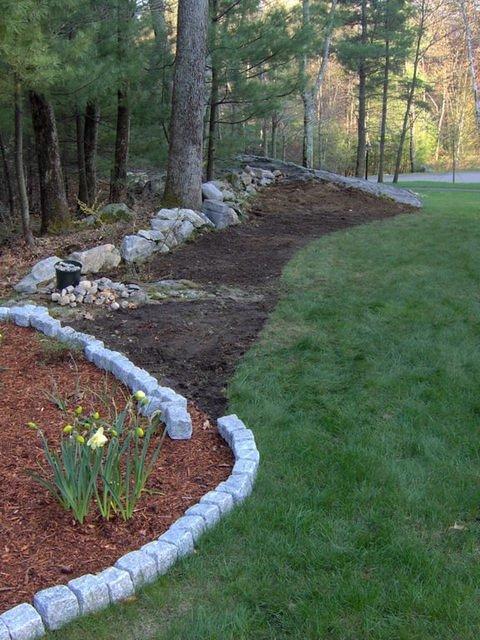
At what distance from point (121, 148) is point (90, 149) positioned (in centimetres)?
82

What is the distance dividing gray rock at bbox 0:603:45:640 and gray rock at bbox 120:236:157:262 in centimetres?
486

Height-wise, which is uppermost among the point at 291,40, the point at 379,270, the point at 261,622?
the point at 291,40

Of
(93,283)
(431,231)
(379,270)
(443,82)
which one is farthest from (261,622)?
(443,82)

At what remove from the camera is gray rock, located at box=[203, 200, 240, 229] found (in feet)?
27.8

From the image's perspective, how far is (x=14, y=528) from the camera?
222cm

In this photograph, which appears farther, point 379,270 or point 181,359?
point 379,270

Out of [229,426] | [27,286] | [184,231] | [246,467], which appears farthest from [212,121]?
[246,467]

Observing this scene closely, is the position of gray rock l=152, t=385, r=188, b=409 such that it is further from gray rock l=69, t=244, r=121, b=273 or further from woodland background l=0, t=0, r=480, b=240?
woodland background l=0, t=0, r=480, b=240

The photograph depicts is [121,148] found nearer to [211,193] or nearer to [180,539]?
[211,193]

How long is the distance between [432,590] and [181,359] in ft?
7.89

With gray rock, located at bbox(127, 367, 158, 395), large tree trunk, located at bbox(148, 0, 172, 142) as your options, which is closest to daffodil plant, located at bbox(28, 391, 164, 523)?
gray rock, located at bbox(127, 367, 158, 395)

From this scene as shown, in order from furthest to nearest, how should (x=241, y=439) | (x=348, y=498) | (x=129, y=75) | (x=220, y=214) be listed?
(x=220, y=214), (x=129, y=75), (x=241, y=439), (x=348, y=498)

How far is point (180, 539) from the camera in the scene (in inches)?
85.7

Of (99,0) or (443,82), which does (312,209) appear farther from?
(443,82)
